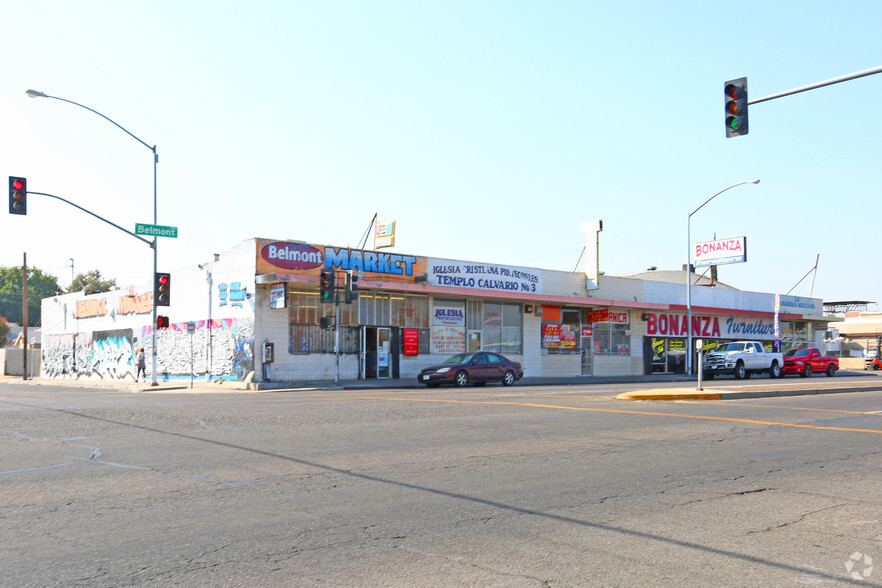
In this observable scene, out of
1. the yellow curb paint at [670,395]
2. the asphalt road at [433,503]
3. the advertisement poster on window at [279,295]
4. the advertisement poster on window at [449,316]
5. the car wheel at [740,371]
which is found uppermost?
the advertisement poster on window at [279,295]

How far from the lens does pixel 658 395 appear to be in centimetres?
2131

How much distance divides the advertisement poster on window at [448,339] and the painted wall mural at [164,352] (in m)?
9.54

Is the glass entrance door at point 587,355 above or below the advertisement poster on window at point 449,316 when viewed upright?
below

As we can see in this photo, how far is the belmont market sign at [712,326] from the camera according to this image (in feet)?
→ 156

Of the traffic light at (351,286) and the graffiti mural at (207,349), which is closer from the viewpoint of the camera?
the traffic light at (351,286)

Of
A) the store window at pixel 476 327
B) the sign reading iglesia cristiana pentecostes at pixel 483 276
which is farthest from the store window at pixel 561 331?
the store window at pixel 476 327

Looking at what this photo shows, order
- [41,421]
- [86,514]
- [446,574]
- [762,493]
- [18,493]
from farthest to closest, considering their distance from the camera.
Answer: [41,421] → [762,493] → [18,493] → [86,514] → [446,574]

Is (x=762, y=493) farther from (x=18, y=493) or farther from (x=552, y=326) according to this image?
(x=552, y=326)

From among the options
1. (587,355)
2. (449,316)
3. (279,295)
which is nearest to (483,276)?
(449,316)

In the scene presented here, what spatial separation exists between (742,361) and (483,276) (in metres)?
14.6

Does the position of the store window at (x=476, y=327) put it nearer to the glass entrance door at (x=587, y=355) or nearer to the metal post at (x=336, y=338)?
the glass entrance door at (x=587, y=355)

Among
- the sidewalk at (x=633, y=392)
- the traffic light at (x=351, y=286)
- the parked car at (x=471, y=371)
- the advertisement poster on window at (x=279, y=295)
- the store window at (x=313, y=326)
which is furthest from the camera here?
the store window at (x=313, y=326)

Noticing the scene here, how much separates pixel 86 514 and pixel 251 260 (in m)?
25.2

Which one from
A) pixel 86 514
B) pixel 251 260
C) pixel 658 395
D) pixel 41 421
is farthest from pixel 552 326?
pixel 86 514
